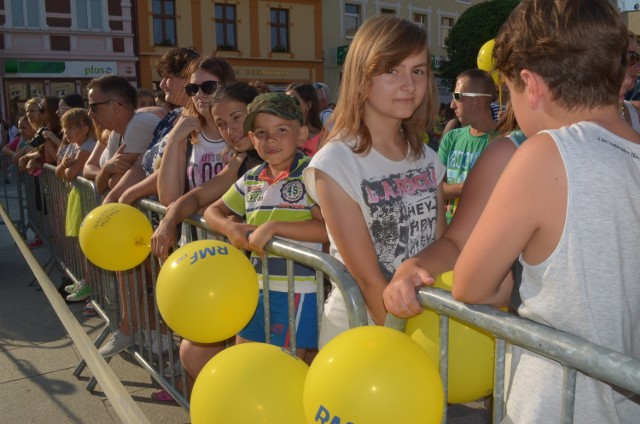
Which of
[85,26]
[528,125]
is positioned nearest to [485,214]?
[528,125]

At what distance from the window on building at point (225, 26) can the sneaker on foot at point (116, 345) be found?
25672 millimetres

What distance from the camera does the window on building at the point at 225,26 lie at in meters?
28.0

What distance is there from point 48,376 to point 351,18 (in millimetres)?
30356

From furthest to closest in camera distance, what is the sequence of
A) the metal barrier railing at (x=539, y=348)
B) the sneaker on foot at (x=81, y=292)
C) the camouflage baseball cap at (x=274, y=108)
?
the sneaker on foot at (x=81, y=292)
the camouflage baseball cap at (x=274, y=108)
the metal barrier railing at (x=539, y=348)

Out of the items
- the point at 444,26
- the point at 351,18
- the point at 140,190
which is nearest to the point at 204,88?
the point at 140,190

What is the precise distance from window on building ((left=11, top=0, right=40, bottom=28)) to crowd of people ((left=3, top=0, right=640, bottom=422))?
77.6 ft

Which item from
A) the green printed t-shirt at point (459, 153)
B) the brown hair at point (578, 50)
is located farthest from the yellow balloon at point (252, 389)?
the green printed t-shirt at point (459, 153)

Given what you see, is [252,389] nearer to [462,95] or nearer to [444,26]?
[462,95]

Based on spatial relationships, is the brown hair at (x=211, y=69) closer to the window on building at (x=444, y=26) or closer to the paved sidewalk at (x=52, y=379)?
the paved sidewalk at (x=52, y=379)

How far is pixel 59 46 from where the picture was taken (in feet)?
80.2

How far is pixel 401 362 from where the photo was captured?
1389 millimetres

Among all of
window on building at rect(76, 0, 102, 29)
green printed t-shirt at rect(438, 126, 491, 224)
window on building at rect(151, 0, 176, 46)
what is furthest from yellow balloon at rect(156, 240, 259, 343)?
window on building at rect(151, 0, 176, 46)

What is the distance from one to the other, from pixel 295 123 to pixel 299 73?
28.0 metres

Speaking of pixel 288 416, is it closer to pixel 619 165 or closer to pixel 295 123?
pixel 619 165
